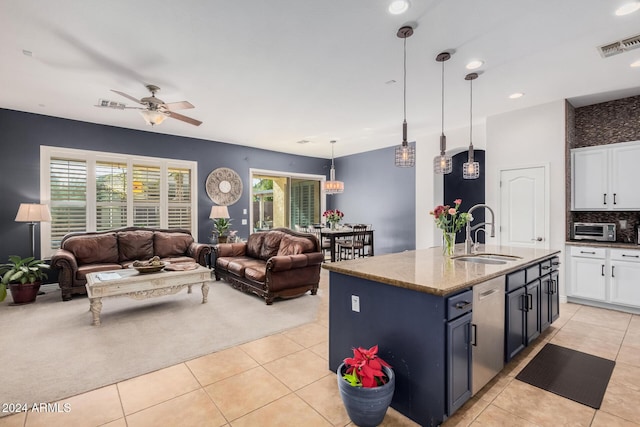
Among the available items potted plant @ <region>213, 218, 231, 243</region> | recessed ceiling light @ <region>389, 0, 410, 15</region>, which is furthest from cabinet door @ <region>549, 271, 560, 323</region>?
potted plant @ <region>213, 218, 231, 243</region>

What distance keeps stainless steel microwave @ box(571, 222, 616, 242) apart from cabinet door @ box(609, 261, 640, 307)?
42 centimetres

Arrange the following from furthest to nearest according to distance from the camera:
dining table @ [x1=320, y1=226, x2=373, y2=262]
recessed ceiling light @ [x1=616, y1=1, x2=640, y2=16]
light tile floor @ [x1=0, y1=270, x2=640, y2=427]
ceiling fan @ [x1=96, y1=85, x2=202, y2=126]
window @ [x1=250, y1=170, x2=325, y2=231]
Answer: window @ [x1=250, y1=170, x2=325, y2=231], dining table @ [x1=320, y1=226, x2=373, y2=262], ceiling fan @ [x1=96, y1=85, x2=202, y2=126], recessed ceiling light @ [x1=616, y1=1, x2=640, y2=16], light tile floor @ [x1=0, y1=270, x2=640, y2=427]

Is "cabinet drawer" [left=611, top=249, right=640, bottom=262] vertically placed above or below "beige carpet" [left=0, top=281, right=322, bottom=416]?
above

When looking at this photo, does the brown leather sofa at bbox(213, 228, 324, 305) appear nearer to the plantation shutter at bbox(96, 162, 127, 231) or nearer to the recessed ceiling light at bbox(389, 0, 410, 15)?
the plantation shutter at bbox(96, 162, 127, 231)

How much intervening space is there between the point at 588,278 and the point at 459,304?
360 cm

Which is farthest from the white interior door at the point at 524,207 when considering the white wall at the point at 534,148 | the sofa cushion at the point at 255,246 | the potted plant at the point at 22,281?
the potted plant at the point at 22,281

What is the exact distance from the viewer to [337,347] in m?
2.42

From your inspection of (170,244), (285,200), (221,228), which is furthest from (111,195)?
(285,200)

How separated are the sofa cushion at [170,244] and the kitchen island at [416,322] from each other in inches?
168

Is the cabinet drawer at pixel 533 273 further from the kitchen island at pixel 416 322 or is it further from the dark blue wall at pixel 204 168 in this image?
the dark blue wall at pixel 204 168

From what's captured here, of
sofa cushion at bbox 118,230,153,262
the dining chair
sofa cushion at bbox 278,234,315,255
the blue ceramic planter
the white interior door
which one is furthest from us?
the dining chair

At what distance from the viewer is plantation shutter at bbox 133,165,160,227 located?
595cm

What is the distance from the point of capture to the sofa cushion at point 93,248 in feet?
15.8

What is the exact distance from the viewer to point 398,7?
2334 millimetres
